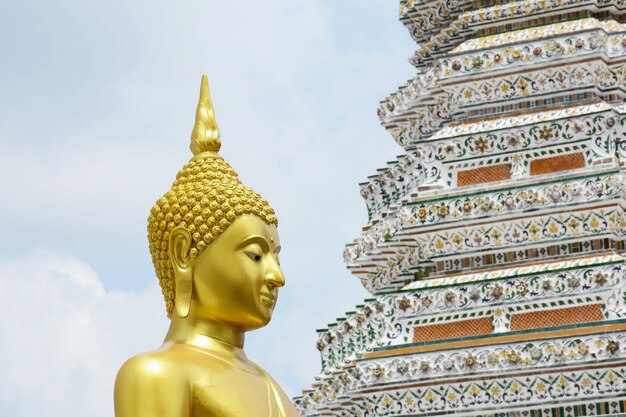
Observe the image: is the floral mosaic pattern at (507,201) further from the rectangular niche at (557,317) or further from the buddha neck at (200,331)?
the buddha neck at (200,331)

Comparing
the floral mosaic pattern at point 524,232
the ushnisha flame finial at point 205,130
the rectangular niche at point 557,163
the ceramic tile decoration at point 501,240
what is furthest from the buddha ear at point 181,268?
the rectangular niche at point 557,163

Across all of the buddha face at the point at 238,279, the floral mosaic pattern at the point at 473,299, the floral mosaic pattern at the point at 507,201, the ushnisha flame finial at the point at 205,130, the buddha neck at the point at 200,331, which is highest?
the floral mosaic pattern at the point at 507,201

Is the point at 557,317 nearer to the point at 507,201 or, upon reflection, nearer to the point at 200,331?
the point at 507,201

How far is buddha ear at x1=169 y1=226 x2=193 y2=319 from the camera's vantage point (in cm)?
838

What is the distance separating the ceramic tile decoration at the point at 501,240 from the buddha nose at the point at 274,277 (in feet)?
16.2

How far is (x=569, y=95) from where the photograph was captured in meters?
14.4

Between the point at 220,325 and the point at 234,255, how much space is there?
1.19 ft

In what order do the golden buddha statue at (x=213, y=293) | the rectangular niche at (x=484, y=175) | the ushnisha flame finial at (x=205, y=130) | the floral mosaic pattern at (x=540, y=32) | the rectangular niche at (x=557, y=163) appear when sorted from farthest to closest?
the floral mosaic pattern at (x=540, y=32), the rectangular niche at (x=484, y=175), the rectangular niche at (x=557, y=163), the ushnisha flame finial at (x=205, y=130), the golden buddha statue at (x=213, y=293)

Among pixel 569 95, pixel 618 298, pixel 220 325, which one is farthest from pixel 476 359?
pixel 220 325

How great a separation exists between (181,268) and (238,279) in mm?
335

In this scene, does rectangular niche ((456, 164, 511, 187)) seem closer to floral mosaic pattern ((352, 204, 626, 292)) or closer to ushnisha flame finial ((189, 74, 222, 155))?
floral mosaic pattern ((352, 204, 626, 292))

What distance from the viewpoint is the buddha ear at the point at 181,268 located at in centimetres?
838

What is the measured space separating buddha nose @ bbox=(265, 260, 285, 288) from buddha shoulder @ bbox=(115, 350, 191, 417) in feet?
2.21

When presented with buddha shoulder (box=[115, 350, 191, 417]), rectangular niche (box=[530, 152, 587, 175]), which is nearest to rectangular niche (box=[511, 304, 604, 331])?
rectangular niche (box=[530, 152, 587, 175])
